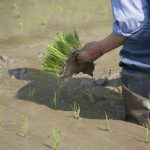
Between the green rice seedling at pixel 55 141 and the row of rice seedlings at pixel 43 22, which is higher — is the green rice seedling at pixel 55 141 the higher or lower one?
the higher one

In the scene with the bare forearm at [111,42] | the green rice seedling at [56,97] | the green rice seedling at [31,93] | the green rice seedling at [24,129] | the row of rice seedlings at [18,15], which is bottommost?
the row of rice seedlings at [18,15]

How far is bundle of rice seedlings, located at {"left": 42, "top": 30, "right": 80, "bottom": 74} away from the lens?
142 inches

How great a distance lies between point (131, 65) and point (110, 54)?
169cm

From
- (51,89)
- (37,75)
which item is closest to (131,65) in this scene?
(51,89)

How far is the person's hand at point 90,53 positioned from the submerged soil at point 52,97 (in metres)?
0.41

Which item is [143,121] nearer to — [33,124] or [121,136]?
[121,136]

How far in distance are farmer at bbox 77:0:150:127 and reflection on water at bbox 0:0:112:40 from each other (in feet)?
7.47

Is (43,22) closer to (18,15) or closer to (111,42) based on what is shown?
(18,15)

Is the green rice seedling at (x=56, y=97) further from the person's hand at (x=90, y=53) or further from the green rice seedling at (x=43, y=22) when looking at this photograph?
the green rice seedling at (x=43, y=22)

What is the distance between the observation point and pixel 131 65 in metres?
3.38

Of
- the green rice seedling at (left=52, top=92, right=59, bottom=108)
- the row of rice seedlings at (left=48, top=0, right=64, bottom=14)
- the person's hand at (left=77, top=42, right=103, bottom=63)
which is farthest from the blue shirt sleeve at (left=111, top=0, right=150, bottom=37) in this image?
the row of rice seedlings at (left=48, top=0, right=64, bottom=14)

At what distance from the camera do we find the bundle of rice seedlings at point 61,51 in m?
3.62

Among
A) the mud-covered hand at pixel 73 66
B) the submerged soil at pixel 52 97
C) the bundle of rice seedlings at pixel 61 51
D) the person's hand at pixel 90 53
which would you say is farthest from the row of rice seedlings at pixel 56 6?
the person's hand at pixel 90 53

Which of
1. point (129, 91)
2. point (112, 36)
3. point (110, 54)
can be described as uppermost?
point (112, 36)
